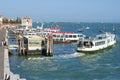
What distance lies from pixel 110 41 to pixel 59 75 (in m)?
39.4

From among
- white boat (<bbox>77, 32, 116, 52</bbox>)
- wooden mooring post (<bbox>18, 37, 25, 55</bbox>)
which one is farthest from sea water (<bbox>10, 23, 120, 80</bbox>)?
white boat (<bbox>77, 32, 116, 52</bbox>)

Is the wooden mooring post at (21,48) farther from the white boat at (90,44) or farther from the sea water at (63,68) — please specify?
the white boat at (90,44)

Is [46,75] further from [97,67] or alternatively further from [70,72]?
[97,67]

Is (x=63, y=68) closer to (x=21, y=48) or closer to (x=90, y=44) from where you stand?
(x=21, y=48)

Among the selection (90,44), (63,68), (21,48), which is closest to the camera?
(63,68)

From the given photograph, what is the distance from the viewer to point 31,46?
5572 centimetres

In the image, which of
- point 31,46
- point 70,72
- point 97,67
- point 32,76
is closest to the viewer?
point 32,76

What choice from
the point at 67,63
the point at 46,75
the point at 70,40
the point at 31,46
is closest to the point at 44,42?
the point at 31,46

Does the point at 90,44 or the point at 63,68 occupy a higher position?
the point at 90,44

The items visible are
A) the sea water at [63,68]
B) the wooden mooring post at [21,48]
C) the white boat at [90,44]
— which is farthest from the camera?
the white boat at [90,44]

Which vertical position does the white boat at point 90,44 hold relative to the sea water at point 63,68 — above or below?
above

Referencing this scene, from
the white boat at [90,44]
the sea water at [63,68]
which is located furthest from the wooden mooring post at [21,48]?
the white boat at [90,44]

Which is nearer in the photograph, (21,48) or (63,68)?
(63,68)

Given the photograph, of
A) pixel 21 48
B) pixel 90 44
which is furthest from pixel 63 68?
pixel 90 44
